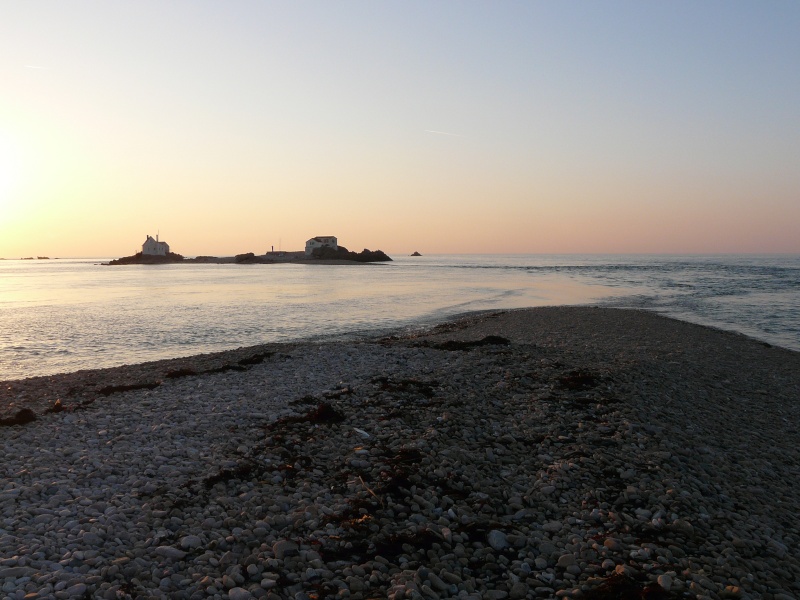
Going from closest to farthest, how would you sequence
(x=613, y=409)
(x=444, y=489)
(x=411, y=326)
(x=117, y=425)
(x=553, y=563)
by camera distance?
(x=553, y=563) → (x=444, y=489) → (x=117, y=425) → (x=613, y=409) → (x=411, y=326)

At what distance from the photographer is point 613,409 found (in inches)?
441

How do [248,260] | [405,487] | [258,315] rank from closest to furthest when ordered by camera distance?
[405,487] < [258,315] < [248,260]

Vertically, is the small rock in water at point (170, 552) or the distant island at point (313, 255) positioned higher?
the distant island at point (313, 255)

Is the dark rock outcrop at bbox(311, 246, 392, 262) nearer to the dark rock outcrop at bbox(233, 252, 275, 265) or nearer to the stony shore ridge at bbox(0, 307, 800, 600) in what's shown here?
the dark rock outcrop at bbox(233, 252, 275, 265)

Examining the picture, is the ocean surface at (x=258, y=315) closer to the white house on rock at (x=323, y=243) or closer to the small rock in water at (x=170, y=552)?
the small rock in water at (x=170, y=552)

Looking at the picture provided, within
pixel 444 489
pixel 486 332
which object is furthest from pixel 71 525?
pixel 486 332

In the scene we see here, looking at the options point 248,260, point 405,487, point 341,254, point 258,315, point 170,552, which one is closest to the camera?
point 170,552

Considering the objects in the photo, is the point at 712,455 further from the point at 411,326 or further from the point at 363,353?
the point at 411,326

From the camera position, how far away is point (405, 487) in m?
7.75

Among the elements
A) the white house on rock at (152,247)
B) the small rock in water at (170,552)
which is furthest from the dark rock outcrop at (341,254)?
the small rock in water at (170,552)

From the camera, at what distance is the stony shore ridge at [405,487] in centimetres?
573

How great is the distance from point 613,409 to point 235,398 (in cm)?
843

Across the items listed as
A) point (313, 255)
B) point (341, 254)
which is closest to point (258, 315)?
point (341, 254)

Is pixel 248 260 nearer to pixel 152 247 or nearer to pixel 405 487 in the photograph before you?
pixel 152 247
